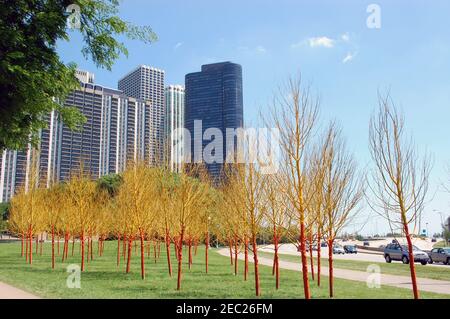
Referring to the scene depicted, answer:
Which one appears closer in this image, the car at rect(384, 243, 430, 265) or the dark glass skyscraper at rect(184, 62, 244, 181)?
the car at rect(384, 243, 430, 265)

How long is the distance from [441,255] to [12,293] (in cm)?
3129

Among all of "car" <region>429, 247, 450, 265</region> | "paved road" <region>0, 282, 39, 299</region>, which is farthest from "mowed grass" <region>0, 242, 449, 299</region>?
"car" <region>429, 247, 450, 265</region>

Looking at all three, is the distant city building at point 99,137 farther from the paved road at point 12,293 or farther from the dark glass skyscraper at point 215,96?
the paved road at point 12,293

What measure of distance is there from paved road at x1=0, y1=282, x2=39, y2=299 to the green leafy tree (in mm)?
4757

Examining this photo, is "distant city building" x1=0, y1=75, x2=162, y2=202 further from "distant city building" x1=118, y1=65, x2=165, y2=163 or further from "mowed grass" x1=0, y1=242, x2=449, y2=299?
"mowed grass" x1=0, y1=242, x2=449, y2=299

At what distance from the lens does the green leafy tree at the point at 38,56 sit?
8633 mm

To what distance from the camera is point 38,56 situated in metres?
9.55

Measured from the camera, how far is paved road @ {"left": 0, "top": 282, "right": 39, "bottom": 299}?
11602mm

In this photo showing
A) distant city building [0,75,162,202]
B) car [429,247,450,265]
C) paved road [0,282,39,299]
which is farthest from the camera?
distant city building [0,75,162,202]

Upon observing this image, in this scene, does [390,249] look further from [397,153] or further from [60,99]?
[60,99]

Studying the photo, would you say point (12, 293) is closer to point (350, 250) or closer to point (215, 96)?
point (350, 250)

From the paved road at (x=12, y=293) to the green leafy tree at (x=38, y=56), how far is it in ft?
15.6
